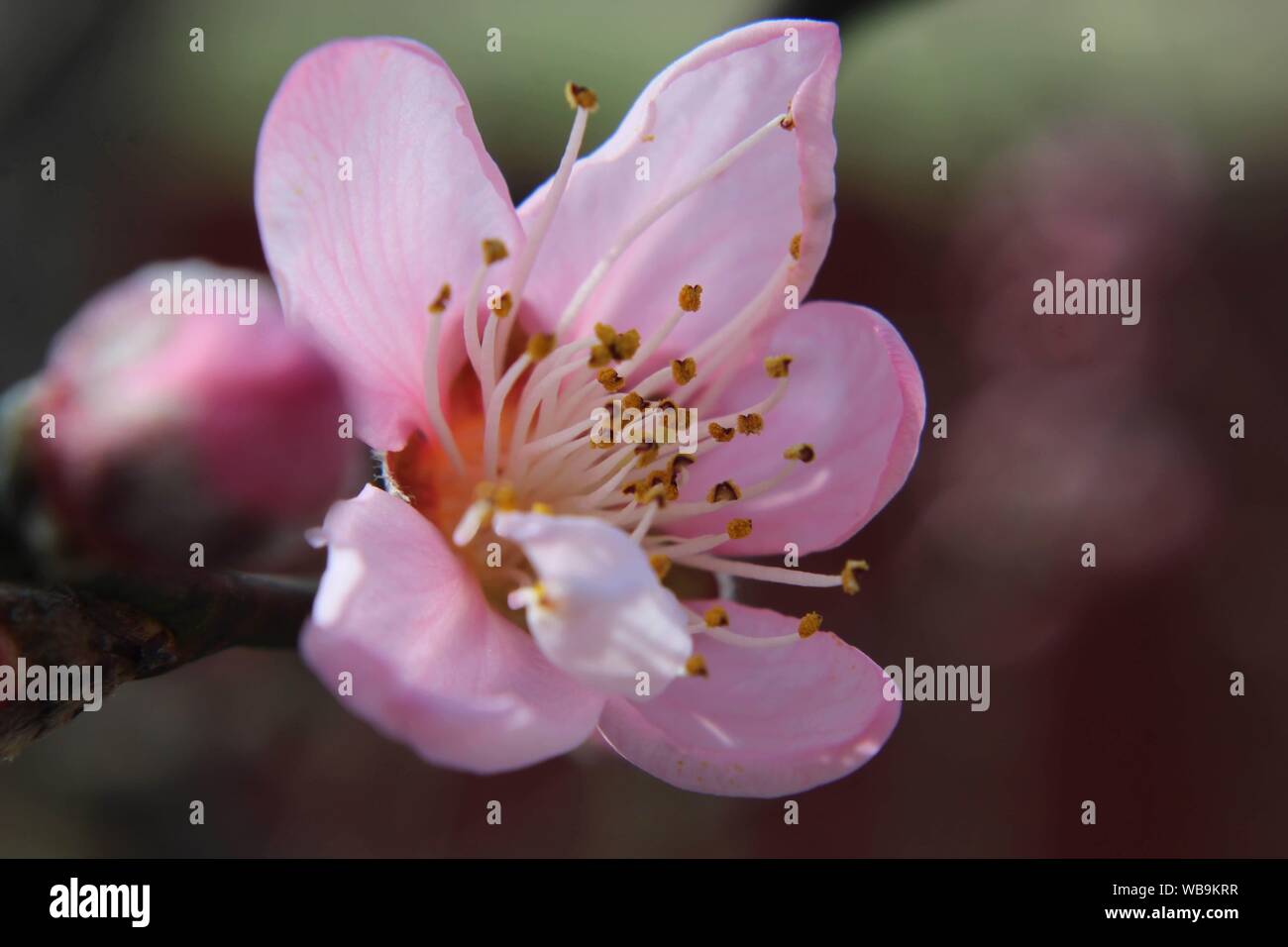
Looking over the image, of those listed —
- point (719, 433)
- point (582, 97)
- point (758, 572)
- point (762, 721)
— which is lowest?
point (762, 721)

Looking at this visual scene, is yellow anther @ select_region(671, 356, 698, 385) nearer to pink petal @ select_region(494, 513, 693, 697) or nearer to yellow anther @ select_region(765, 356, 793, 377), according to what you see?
yellow anther @ select_region(765, 356, 793, 377)

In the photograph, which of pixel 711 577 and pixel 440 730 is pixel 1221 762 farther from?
pixel 440 730

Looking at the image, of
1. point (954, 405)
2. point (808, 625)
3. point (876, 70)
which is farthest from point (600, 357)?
point (876, 70)

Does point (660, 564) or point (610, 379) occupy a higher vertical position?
point (610, 379)

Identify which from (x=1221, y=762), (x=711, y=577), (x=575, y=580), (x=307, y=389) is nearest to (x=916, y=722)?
(x=1221, y=762)

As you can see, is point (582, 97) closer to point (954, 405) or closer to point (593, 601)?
point (593, 601)

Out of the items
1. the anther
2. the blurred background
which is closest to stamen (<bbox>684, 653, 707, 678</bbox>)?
the anther
